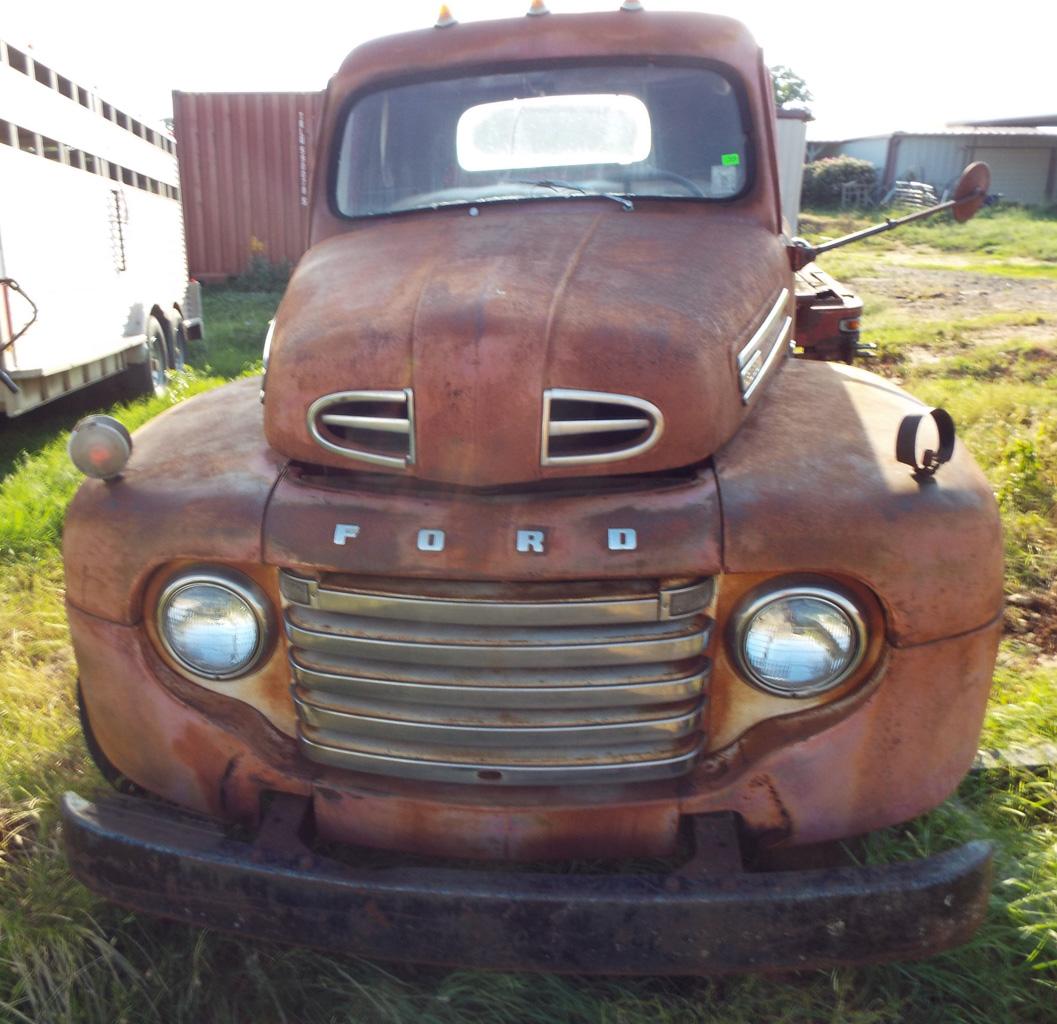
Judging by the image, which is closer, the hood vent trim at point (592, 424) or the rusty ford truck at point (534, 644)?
the rusty ford truck at point (534, 644)

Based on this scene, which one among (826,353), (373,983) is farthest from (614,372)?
(826,353)

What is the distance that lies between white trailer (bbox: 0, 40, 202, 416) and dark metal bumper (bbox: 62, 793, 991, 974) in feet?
11.4

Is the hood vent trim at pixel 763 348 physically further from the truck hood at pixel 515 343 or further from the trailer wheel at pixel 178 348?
the trailer wheel at pixel 178 348

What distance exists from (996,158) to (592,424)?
3819cm

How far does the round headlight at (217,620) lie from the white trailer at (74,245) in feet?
9.93

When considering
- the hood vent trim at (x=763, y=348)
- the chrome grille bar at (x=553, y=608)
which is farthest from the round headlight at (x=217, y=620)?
the hood vent trim at (x=763, y=348)

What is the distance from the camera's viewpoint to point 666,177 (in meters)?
3.16

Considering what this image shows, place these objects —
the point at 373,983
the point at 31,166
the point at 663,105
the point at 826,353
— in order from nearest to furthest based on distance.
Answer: the point at 373,983 < the point at 663,105 < the point at 826,353 < the point at 31,166

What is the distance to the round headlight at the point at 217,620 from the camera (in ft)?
6.86

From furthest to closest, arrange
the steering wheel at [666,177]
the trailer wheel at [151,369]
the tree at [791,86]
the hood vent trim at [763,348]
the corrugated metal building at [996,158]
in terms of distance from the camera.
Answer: the tree at [791,86]
the corrugated metal building at [996,158]
the trailer wheel at [151,369]
the steering wheel at [666,177]
the hood vent trim at [763,348]

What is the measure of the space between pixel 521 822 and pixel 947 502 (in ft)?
3.58

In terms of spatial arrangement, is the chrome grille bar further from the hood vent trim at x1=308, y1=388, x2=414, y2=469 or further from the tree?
the tree

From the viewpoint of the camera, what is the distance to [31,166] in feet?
18.6

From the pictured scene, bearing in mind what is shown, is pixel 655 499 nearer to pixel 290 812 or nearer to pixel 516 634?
pixel 516 634
